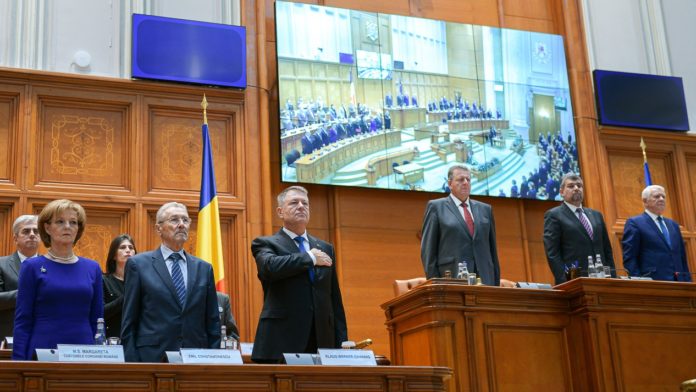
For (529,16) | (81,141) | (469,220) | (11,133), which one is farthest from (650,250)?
(11,133)

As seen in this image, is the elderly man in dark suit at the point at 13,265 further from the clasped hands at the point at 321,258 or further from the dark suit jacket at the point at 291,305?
the clasped hands at the point at 321,258

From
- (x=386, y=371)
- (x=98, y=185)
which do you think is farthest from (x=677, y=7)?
(x=386, y=371)

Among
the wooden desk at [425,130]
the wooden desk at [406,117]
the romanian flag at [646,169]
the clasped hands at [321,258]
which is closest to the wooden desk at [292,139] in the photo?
the wooden desk at [406,117]

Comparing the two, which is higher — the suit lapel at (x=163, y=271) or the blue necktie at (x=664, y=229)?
the blue necktie at (x=664, y=229)

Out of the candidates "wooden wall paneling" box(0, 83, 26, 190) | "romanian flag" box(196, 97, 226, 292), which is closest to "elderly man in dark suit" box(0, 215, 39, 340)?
"romanian flag" box(196, 97, 226, 292)

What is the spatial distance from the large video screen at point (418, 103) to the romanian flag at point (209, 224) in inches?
26.4

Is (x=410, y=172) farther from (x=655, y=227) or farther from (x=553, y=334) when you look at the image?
(x=553, y=334)

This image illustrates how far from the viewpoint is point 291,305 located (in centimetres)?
393

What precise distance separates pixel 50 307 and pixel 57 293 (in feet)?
→ 0.19

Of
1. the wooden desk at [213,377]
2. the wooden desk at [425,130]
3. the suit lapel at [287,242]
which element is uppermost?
the wooden desk at [425,130]

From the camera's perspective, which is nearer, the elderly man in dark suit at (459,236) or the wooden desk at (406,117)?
the elderly man in dark suit at (459,236)

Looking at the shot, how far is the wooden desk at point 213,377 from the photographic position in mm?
3055

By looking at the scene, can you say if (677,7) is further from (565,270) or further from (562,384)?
(562,384)

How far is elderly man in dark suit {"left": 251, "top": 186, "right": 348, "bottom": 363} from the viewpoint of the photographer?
3.87 metres
